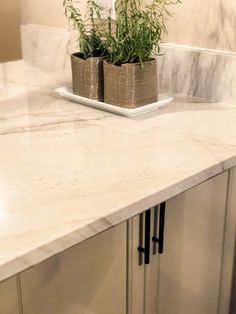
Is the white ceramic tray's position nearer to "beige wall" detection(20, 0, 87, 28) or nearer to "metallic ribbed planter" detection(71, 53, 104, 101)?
"metallic ribbed planter" detection(71, 53, 104, 101)

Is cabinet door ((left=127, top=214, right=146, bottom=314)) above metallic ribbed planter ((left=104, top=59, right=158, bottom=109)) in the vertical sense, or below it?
below

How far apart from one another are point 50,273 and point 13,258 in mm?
148

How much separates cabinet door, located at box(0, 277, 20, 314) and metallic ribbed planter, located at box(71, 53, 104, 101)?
2.08 feet

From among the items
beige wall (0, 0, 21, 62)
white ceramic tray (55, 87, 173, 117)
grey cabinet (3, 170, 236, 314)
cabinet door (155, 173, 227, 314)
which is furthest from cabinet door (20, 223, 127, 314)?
beige wall (0, 0, 21, 62)

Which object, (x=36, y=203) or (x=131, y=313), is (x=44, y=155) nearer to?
(x=36, y=203)

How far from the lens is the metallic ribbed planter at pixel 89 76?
3.97 ft

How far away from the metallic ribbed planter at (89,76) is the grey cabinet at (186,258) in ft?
1.29

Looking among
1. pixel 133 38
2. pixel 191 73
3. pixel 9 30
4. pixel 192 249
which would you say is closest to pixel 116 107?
pixel 133 38

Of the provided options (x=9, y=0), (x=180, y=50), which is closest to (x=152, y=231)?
(x=180, y=50)

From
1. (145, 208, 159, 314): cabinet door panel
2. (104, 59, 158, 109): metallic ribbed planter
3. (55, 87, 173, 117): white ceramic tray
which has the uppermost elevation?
(104, 59, 158, 109): metallic ribbed planter

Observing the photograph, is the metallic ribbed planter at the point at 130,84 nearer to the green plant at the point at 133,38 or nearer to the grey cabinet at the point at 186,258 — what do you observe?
the green plant at the point at 133,38

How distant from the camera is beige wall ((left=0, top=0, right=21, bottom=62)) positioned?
5.90 feet

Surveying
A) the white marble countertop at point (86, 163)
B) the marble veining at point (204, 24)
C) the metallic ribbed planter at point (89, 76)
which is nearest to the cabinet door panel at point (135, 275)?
the white marble countertop at point (86, 163)

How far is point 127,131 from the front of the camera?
1066mm
